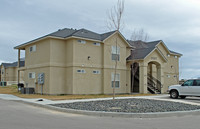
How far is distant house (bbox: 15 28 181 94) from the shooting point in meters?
23.8

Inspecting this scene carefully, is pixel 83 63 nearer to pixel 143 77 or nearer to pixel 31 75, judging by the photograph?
pixel 31 75

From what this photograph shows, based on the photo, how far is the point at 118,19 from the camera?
16.7 m

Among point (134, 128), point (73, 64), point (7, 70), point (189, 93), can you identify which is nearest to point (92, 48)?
point (73, 64)

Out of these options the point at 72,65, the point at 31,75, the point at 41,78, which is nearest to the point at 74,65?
the point at 72,65

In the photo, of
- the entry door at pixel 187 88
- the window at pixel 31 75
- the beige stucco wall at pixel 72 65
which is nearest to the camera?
the entry door at pixel 187 88

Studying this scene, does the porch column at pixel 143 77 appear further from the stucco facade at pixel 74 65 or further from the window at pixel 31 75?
the window at pixel 31 75

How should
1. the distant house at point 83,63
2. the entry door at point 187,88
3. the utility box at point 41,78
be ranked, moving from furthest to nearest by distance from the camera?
the utility box at point 41,78
the distant house at point 83,63
the entry door at point 187,88

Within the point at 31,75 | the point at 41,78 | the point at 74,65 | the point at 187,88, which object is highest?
Answer: the point at 74,65

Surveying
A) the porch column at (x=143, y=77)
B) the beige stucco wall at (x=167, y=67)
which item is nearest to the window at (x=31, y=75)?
the porch column at (x=143, y=77)

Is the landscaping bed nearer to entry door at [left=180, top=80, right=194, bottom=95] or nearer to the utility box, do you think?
entry door at [left=180, top=80, right=194, bottom=95]

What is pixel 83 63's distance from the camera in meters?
24.2

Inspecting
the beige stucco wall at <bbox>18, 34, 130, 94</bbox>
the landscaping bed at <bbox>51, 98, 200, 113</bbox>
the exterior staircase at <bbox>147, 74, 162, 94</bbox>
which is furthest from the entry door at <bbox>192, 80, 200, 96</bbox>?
the beige stucco wall at <bbox>18, 34, 130, 94</bbox>

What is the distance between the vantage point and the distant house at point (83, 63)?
78.1ft

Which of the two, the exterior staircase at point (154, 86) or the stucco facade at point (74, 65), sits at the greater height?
the stucco facade at point (74, 65)
